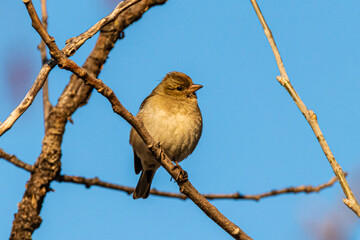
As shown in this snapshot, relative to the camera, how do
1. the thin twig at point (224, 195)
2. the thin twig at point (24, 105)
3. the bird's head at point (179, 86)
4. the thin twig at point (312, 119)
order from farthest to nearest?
the bird's head at point (179, 86)
the thin twig at point (224, 195)
the thin twig at point (24, 105)
the thin twig at point (312, 119)

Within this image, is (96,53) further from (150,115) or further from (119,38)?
(150,115)

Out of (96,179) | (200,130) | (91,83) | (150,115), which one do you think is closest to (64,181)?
(96,179)

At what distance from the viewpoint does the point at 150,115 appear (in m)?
5.92

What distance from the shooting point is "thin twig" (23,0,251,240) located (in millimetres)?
2825

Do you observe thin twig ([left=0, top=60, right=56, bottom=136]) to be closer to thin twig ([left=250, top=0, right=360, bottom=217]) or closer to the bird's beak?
thin twig ([left=250, top=0, right=360, bottom=217])

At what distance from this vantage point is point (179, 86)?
6.62 metres

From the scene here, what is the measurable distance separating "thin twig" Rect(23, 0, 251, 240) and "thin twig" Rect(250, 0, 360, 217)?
45.4 inches

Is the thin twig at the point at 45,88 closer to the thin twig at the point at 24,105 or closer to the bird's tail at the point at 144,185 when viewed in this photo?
the bird's tail at the point at 144,185

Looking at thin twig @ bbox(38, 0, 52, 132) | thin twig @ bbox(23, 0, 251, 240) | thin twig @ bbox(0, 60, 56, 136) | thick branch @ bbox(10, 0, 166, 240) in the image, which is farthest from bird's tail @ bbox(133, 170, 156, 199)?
thin twig @ bbox(0, 60, 56, 136)

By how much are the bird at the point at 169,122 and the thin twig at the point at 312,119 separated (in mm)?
3107

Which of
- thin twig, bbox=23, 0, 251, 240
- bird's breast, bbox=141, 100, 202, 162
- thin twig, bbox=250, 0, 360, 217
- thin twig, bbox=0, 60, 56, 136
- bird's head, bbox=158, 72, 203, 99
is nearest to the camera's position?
thin twig, bbox=250, 0, 360, 217

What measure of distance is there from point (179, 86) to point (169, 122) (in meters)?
0.90

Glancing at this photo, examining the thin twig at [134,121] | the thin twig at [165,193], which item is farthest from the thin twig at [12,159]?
the thin twig at [134,121]

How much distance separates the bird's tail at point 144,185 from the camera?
6.64 m
